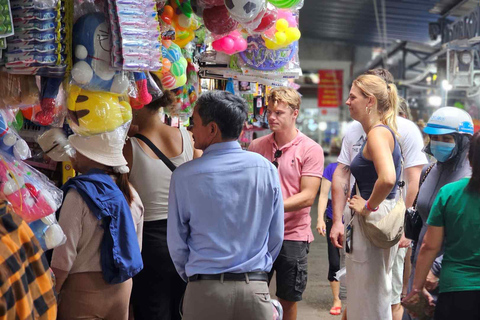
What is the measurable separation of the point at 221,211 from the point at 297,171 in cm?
170

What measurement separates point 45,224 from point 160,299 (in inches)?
49.6

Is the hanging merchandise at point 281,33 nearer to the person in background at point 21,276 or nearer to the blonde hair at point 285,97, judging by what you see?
the blonde hair at point 285,97

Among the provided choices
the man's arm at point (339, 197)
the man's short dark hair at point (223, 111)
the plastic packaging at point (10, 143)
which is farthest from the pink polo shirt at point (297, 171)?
the plastic packaging at point (10, 143)

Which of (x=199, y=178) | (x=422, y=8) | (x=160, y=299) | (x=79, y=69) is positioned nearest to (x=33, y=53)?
(x=79, y=69)

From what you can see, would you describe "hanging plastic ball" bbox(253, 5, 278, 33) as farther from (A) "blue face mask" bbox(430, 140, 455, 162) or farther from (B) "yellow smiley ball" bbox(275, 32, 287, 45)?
(A) "blue face mask" bbox(430, 140, 455, 162)

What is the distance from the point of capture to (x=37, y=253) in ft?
5.92

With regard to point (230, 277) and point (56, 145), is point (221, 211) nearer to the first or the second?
point (230, 277)

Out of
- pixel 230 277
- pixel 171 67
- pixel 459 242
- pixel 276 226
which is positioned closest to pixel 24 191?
pixel 230 277

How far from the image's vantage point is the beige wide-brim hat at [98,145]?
2.93 metres

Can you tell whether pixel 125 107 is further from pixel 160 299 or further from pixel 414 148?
pixel 414 148

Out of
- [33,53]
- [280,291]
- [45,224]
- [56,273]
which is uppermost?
[33,53]

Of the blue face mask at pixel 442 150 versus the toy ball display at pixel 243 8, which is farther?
the blue face mask at pixel 442 150

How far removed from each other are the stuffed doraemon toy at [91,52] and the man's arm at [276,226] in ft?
3.07

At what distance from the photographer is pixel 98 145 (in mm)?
2949
